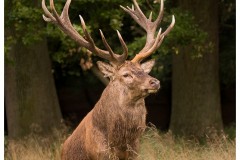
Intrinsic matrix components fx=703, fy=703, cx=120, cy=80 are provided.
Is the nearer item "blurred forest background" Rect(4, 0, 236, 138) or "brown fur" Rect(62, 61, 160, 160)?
"brown fur" Rect(62, 61, 160, 160)

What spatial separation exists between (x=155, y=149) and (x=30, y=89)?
4436 mm

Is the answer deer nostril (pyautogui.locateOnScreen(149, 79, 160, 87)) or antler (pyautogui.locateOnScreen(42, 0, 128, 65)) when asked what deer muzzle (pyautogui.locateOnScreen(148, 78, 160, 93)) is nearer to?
deer nostril (pyautogui.locateOnScreen(149, 79, 160, 87))

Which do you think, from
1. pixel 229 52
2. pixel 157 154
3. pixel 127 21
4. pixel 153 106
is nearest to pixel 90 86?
pixel 153 106

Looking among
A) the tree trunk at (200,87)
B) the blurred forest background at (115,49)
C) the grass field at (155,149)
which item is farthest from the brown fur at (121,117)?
the tree trunk at (200,87)

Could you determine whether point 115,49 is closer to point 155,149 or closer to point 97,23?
point 97,23

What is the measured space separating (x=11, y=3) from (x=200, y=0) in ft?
11.7

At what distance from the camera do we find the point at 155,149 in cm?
873

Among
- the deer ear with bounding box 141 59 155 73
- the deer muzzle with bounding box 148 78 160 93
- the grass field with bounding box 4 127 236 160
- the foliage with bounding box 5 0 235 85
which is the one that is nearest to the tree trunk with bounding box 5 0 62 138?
the foliage with bounding box 5 0 235 85

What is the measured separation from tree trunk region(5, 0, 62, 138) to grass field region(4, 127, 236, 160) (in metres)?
0.92

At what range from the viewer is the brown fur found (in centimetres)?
697

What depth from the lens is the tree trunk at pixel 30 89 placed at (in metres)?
12.5

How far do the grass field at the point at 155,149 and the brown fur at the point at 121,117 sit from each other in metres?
0.33

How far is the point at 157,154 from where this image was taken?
8.63 meters

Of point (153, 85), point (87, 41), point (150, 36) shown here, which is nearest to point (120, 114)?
point (153, 85)
